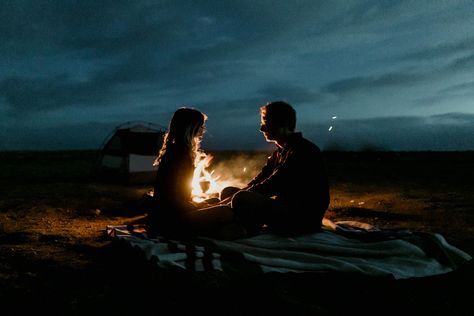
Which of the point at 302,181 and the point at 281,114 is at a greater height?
the point at 281,114

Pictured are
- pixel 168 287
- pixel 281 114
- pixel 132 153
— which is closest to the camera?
pixel 168 287

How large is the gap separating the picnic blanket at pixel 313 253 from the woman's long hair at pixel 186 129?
1102 millimetres

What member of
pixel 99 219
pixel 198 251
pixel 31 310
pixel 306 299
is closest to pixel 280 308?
pixel 306 299

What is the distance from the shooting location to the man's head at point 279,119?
5137mm

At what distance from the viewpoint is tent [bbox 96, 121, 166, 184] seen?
1413cm

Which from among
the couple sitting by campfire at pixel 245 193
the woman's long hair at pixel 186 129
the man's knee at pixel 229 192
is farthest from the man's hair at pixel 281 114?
the man's knee at pixel 229 192

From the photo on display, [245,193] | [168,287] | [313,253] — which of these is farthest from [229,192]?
[168,287]

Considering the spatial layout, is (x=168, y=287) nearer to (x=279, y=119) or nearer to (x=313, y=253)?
(x=313, y=253)

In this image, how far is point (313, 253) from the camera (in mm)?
4512

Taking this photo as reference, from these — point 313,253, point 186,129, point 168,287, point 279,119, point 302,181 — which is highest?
point 279,119

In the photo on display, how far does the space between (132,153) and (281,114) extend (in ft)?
32.2

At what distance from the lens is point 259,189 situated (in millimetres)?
5391

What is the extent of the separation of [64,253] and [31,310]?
1.81 meters

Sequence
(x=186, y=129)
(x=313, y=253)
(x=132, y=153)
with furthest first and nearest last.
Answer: (x=132, y=153) < (x=186, y=129) < (x=313, y=253)
